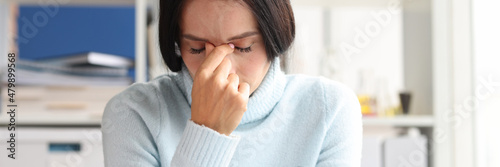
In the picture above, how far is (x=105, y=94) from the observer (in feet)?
6.01

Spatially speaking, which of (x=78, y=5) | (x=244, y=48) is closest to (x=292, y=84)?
(x=244, y=48)

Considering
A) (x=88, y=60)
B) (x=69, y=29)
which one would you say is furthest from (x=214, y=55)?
(x=69, y=29)

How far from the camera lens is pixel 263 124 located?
1078mm

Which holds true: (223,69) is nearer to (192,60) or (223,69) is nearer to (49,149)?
(192,60)

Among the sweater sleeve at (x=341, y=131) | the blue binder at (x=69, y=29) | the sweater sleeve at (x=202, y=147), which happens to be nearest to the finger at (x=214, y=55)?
the sweater sleeve at (x=202, y=147)

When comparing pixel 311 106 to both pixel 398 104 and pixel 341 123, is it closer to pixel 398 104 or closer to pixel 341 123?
pixel 341 123

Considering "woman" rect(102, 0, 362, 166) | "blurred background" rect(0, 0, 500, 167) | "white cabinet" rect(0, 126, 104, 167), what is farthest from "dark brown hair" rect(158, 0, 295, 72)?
"white cabinet" rect(0, 126, 104, 167)

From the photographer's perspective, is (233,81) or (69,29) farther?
(69,29)

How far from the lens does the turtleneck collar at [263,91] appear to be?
1.05 metres

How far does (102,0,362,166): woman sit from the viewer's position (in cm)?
90

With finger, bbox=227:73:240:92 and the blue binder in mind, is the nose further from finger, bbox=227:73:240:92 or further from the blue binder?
the blue binder

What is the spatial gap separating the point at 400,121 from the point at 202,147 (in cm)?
105

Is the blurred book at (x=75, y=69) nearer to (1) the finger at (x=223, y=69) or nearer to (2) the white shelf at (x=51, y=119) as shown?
(2) the white shelf at (x=51, y=119)

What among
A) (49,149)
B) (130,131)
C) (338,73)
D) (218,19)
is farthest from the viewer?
(338,73)
